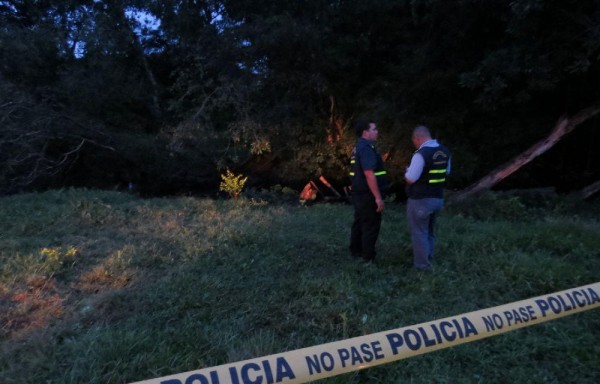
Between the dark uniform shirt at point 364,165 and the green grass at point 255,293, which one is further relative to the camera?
the dark uniform shirt at point 364,165

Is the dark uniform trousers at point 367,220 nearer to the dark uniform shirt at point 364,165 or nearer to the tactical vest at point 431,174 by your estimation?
the dark uniform shirt at point 364,165

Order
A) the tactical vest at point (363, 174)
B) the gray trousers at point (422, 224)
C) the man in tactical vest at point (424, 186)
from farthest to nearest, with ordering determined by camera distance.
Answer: the tactical vest at point (363, 174) < the gray trousers at point (422, 224) < the man in tactical vest at point (424, 186)

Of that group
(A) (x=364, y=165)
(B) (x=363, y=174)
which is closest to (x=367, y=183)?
(B) (x=363, y=174)

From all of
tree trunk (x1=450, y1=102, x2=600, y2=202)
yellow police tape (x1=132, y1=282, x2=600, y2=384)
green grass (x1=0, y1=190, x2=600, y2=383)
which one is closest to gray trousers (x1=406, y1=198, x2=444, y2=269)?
green grass (x1=0, y1=190, x2=600, y2=383)

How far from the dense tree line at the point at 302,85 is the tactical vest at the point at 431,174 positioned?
4.12 meters

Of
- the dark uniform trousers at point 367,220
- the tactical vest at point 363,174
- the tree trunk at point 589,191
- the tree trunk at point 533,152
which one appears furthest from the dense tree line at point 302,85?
the dark uniform trousers at point 367,220

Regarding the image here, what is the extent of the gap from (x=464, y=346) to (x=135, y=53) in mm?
15234

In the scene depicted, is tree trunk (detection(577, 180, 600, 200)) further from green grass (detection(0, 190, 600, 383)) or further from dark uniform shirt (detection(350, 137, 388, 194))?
dark uniform shirt (detection(350, 137, 388, 194))

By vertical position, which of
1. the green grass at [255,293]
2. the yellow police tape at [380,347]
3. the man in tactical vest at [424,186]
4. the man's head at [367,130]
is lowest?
the green grass at [255,293]

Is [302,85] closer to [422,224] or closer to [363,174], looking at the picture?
[363,174]

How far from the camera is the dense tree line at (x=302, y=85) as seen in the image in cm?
941

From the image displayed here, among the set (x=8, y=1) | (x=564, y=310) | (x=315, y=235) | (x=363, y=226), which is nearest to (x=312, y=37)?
(x=315, y=235)

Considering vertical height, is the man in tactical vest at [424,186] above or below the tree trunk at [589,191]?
above

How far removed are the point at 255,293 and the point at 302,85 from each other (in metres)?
7.82
